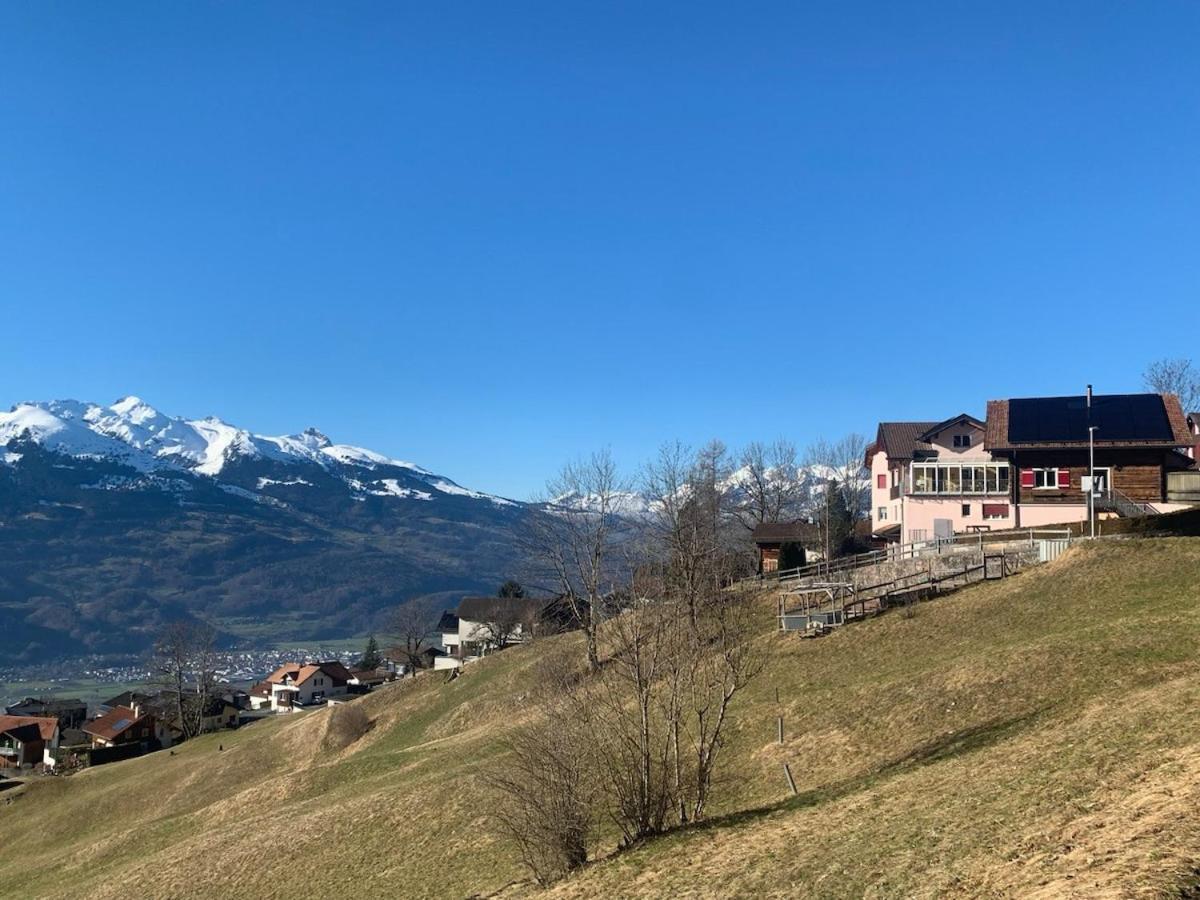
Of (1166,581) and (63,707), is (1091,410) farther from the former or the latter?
(63,707)

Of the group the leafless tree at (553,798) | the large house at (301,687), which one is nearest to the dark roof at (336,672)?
the large house at (301,687)

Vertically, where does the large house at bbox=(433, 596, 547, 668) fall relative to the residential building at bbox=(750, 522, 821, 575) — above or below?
below

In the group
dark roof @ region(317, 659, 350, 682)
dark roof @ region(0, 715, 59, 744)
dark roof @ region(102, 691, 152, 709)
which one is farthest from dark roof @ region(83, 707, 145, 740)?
dark roof @ region(317, 659, 350, 682)

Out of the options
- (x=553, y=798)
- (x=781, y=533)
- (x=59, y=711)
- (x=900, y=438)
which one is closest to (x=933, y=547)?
(x=900, y=438)

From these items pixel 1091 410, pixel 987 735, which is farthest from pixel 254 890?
pixel 1091 410

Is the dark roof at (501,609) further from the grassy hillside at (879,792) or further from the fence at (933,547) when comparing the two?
the grassy hillside at (879,792)

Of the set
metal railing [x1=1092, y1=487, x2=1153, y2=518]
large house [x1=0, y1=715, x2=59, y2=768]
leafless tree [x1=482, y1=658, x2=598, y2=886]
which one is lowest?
large house [x1=0, y1=715, x2=59, y2=768]

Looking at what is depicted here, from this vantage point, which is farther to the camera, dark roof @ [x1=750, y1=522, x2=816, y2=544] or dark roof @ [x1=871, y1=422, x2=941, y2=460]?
dark roof @ [x1=750, y1=522, x2=816, y2=544]

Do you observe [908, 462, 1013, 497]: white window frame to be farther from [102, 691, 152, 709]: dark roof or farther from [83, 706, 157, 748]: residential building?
[102, 691, 152, 709]: dark roof

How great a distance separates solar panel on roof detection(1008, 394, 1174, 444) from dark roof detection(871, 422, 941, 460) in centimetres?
860

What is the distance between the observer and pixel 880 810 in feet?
55.2

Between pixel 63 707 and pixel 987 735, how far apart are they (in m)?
148

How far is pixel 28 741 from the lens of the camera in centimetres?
10706

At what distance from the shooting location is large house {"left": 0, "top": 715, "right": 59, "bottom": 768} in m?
105
